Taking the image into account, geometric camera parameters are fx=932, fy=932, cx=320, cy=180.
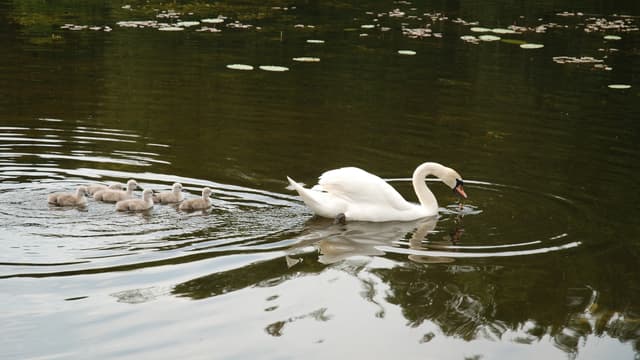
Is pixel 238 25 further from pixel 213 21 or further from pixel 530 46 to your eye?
pixel 530 46

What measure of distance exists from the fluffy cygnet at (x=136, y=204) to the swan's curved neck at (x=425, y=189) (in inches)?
116

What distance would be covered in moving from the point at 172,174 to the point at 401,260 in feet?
12.2

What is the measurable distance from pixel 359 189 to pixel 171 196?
2005 mm

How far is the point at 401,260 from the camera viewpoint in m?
8.61

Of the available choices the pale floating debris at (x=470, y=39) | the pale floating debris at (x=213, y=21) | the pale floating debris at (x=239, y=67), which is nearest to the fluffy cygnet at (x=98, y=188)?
the pale floating debris at (x=239, y=67)

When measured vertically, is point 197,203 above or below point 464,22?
below

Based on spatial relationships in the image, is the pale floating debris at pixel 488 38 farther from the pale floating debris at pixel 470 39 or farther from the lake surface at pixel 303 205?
the lake surface at pixel 303 205

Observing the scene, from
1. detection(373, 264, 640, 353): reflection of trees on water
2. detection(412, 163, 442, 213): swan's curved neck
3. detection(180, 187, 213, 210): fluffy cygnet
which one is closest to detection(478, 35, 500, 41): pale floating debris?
detection(412, 163, 442, 213): swan's curved neck

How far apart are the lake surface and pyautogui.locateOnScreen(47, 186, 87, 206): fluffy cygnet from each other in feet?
0.37

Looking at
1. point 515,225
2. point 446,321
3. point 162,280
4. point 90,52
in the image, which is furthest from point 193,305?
point 90,52

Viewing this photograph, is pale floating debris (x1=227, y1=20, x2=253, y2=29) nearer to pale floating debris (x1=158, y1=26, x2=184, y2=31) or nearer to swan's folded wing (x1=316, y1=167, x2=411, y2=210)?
pale floating debris (x1=158, y1=26, x2=184, y2=31)

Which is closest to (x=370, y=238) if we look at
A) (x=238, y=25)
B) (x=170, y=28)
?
(x=170, y=28)

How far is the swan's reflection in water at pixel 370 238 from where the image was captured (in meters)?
8.74

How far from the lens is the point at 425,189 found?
10.4 metres
